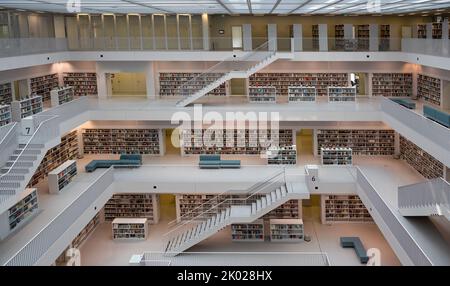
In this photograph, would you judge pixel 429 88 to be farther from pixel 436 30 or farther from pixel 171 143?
pixel 171 143

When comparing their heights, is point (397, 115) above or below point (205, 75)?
below

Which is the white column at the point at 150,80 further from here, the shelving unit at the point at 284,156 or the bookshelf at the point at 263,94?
the shelving unit at the point at 284,156

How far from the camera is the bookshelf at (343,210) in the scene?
1214 centimetres

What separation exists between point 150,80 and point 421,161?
7.99 m

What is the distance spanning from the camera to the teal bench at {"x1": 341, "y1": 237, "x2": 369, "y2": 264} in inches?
377

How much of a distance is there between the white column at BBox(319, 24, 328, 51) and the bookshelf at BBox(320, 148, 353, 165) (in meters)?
3.32

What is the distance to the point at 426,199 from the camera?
7.47 m

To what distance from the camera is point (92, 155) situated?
45.5 feet

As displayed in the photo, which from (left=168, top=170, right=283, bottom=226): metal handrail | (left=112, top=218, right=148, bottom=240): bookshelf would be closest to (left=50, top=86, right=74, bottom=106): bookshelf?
(left=112, top=218, right=148, bottom=240): bookshelf

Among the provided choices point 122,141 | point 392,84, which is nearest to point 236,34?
point 122,141

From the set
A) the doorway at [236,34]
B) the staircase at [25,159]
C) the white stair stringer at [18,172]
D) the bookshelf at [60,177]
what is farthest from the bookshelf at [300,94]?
the white stair stringer at [18,172]
